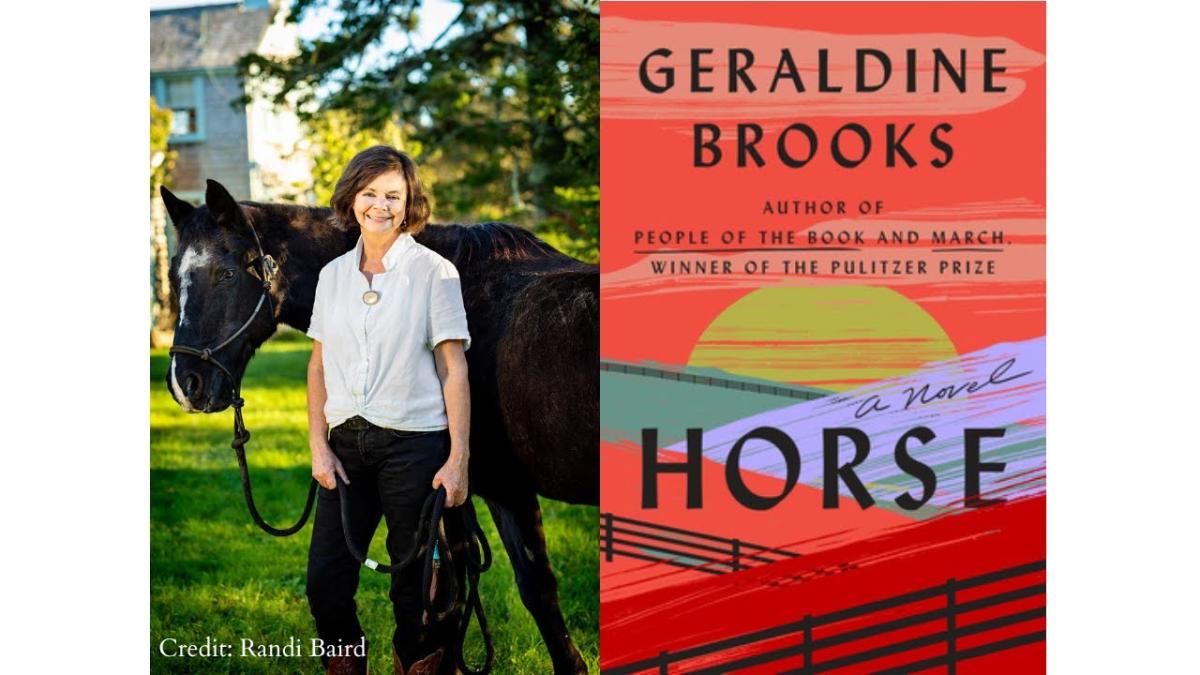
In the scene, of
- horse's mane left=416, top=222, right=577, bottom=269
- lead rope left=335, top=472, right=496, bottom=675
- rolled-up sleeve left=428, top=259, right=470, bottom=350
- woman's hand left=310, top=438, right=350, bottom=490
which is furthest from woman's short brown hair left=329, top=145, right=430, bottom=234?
lead rope left=335, top=472, right=496, bottom=675

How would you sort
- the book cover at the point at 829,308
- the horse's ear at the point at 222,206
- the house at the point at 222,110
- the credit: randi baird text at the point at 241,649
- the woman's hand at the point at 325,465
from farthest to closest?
the house at the point at 222,110 → the credit: randi baird text at the point at 241,649 → the horse's ear at the point at 222,206 → the woman's hand at the point at 325,465 → the book cover at the point at 829,308

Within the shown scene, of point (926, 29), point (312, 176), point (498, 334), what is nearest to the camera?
point (926, 29)

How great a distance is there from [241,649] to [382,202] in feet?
5.50

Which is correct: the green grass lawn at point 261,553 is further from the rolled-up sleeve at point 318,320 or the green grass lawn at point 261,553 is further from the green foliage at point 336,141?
the rolled-up sleeve at point 318,320

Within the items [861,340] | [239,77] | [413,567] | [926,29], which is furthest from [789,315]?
[239,77]

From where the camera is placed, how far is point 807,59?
3104mm

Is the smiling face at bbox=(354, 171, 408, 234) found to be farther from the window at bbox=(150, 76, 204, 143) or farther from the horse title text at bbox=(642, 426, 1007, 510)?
the window at bbox=(150, 76, 204, 143)

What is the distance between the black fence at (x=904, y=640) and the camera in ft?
10.4

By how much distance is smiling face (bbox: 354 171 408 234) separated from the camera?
3.14 meters

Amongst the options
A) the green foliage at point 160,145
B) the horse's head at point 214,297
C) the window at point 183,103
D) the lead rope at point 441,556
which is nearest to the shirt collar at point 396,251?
the horse's head at point 214,297

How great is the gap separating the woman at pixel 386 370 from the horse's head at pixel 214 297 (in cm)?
38

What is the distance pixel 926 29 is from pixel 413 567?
7.31 feet

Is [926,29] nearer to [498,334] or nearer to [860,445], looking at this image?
[860,445]

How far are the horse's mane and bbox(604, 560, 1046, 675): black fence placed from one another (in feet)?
4.64
